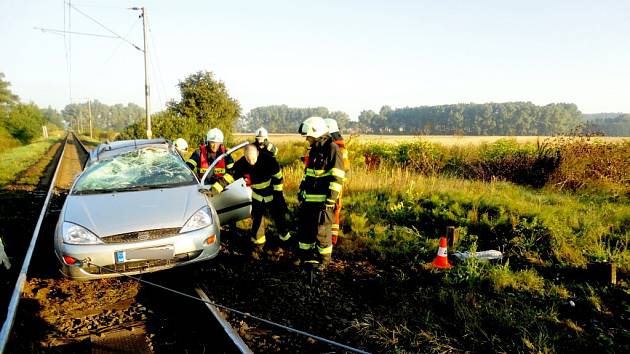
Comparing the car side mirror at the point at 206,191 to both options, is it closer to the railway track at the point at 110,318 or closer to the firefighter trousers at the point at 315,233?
the railway track at the point at 110,318

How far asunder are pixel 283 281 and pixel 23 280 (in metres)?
2.90

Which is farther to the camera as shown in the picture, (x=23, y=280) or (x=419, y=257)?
(x=419, y=257)

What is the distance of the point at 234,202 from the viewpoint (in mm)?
5832

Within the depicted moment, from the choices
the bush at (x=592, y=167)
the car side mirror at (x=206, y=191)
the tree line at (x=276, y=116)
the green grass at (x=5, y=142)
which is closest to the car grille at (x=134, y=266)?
Result: the car side mirror at (x=206, y=191)

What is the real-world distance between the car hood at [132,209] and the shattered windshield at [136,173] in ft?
0.78

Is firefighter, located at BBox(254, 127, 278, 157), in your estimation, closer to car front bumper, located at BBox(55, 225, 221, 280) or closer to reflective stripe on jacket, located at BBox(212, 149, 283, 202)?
reflective stripe on jacket, located at BBox(212, 149, 283, 202)

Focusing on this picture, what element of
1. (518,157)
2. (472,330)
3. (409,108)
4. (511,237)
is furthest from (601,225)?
(409,108)

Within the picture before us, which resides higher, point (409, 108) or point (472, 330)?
point (409, 108)

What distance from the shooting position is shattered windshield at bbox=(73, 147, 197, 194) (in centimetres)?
495

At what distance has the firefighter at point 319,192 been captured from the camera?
15.9 feet

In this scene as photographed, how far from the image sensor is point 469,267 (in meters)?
4.50

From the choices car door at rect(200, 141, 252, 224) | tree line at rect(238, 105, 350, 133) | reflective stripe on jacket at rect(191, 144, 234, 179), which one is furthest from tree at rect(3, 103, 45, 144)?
car door at rect(200, 141, 252, 224)

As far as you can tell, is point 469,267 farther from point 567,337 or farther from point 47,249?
point 47,249

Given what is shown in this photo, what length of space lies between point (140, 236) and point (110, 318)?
830 mm
